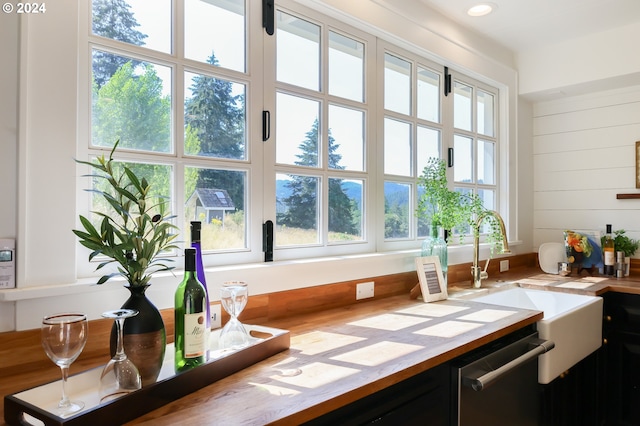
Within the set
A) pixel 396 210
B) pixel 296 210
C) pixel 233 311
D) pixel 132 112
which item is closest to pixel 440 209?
pixel 396 210

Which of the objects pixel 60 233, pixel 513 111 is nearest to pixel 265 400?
pixel 60 233

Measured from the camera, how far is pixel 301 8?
1.96 meters

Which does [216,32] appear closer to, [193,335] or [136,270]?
[136,270]

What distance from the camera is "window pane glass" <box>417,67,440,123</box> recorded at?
2.66 m

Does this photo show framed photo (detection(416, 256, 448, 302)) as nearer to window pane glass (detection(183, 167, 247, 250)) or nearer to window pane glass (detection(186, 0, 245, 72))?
window pane glass (detection(183, 167, 247, 250))

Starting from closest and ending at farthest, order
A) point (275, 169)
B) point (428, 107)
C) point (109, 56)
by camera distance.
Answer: point (109, 56) → point (275, 169) → point (428, 107)

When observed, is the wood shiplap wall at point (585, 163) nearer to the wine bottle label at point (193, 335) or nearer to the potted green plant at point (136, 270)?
the wine bottle label at point (193, 335)

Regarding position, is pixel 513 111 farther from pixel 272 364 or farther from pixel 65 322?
pixel 65 322

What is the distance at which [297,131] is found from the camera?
6.50 feet

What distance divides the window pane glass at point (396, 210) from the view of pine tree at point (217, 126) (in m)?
0.94

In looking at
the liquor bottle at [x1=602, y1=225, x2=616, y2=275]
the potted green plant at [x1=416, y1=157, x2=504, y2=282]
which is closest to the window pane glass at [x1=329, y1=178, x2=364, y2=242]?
the potted green plant at [x1=416, y1=157, x2=504, y2=282]

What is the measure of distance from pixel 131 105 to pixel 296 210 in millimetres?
790

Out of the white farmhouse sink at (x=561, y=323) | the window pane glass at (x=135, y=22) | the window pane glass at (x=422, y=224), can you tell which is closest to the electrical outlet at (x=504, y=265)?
the white farmhouse sink at (x=561, y=323)

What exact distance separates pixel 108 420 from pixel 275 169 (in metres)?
1.17
